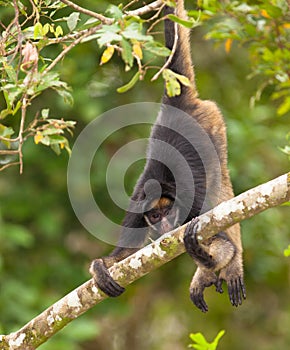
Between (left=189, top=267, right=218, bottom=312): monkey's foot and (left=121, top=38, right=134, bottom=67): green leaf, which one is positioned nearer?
(left=121, top=38, right=134, bottom=67): green leaf

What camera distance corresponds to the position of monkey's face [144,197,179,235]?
443 cm

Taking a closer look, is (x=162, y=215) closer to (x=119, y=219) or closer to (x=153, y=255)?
(x=153, y=255)

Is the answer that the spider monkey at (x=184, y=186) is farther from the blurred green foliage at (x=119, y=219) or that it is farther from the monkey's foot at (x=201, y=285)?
the blurred green foliage at (x=119, y=219)

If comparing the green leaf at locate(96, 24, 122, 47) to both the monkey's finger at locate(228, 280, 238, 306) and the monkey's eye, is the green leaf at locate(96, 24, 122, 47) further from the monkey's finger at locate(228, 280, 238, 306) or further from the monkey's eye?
the monkey's finger at locate(228, 280, 238, 306)

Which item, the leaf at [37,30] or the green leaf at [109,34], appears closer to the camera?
the green leaf at [109,34]

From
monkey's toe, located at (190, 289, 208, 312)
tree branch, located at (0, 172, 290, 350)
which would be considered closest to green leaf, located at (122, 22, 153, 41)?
tree branch, located at (0, 172, 290, 350)

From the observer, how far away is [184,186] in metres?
4.52

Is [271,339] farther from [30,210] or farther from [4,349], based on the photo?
[4,349]

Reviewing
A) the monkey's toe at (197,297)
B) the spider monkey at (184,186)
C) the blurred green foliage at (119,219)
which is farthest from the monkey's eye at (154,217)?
the blurred green foliage at (119,219)

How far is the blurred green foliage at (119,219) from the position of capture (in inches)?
268

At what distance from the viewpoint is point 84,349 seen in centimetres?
878

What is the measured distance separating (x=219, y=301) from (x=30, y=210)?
2991 millimetres

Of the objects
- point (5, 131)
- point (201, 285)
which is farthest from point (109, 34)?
point (201, 285)

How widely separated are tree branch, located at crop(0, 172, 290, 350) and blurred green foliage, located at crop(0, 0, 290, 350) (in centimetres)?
211
